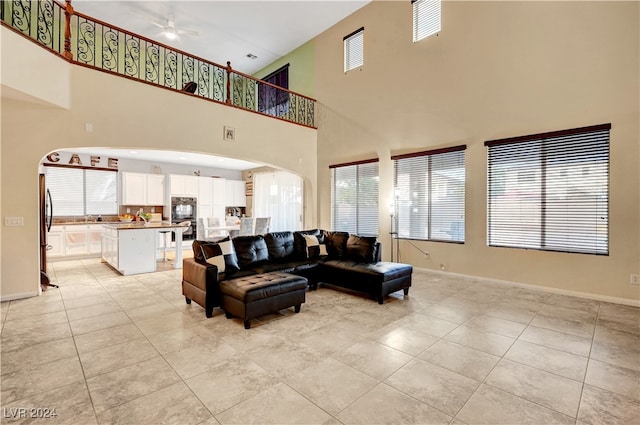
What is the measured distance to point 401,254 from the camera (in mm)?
6469

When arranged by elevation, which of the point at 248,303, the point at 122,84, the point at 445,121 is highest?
the point at 122,84

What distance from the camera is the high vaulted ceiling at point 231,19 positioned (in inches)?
267

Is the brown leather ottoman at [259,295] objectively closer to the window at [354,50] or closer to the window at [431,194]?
the window at [431,194]

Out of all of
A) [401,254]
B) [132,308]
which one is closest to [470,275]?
[401,254]

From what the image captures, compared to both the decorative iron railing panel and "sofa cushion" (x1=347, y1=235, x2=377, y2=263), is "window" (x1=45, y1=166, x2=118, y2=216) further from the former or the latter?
"sofa cushion" (x1=347, y1=235, x2=377, y2=263)

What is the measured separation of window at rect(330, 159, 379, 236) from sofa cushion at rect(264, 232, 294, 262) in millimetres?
2561

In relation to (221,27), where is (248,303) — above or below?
below

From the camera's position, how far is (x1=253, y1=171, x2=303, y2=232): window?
9.20 metres

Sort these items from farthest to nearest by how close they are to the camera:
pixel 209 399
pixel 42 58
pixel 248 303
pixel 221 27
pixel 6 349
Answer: pixel 221 27, pixel 42 58, pixel 248 303, pixel 6 349, pixel 209 399

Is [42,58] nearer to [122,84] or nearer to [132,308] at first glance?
[122,84]

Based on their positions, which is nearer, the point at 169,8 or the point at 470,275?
the point at 470,275

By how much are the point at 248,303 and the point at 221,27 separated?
24.3 feet

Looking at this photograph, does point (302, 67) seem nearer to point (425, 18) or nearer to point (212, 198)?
point (425, 18)

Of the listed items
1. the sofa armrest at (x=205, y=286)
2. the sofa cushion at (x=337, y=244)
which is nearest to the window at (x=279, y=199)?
the sofa cushion at (x=337, y=244)
